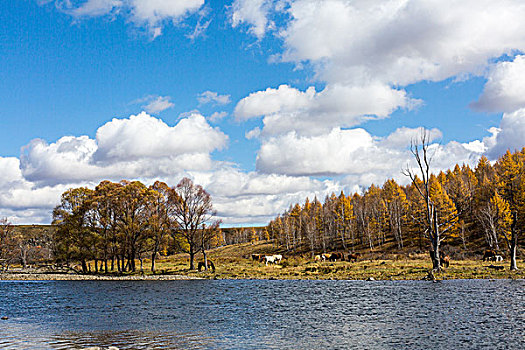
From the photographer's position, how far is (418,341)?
1780cm

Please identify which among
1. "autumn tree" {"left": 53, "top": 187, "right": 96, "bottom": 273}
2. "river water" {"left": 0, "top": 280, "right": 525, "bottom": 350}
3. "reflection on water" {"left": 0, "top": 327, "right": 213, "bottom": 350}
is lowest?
"river water" {"left": 0, "top": 280, "right": 525, "bottom": 350}

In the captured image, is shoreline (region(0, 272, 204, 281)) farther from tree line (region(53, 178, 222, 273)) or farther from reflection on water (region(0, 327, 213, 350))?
reflection on water (region(0, 327, 213, 350))

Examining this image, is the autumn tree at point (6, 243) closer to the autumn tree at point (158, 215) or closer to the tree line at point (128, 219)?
the tree line at point (128, 219)

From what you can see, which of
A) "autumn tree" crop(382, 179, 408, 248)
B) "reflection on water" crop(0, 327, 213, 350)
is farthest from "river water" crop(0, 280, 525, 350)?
"autumn tree" crop(382, 179, 408, 248)

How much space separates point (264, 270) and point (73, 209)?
3418 cm

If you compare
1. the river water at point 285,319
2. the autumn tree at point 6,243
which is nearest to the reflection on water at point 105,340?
the river water at point 285,319

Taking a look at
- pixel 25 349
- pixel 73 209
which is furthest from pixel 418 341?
pixel 73 209

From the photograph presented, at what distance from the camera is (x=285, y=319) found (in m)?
24.6

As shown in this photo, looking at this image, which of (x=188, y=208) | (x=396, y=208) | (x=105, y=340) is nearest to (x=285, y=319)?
(x=105, y=340)

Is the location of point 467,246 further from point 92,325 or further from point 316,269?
point 92,325

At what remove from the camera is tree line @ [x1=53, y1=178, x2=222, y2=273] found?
68.5 m

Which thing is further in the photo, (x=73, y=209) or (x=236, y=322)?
(x=73, y=209)

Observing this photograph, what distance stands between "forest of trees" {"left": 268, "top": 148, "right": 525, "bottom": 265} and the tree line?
36.9 meters

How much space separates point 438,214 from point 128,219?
6938cm
